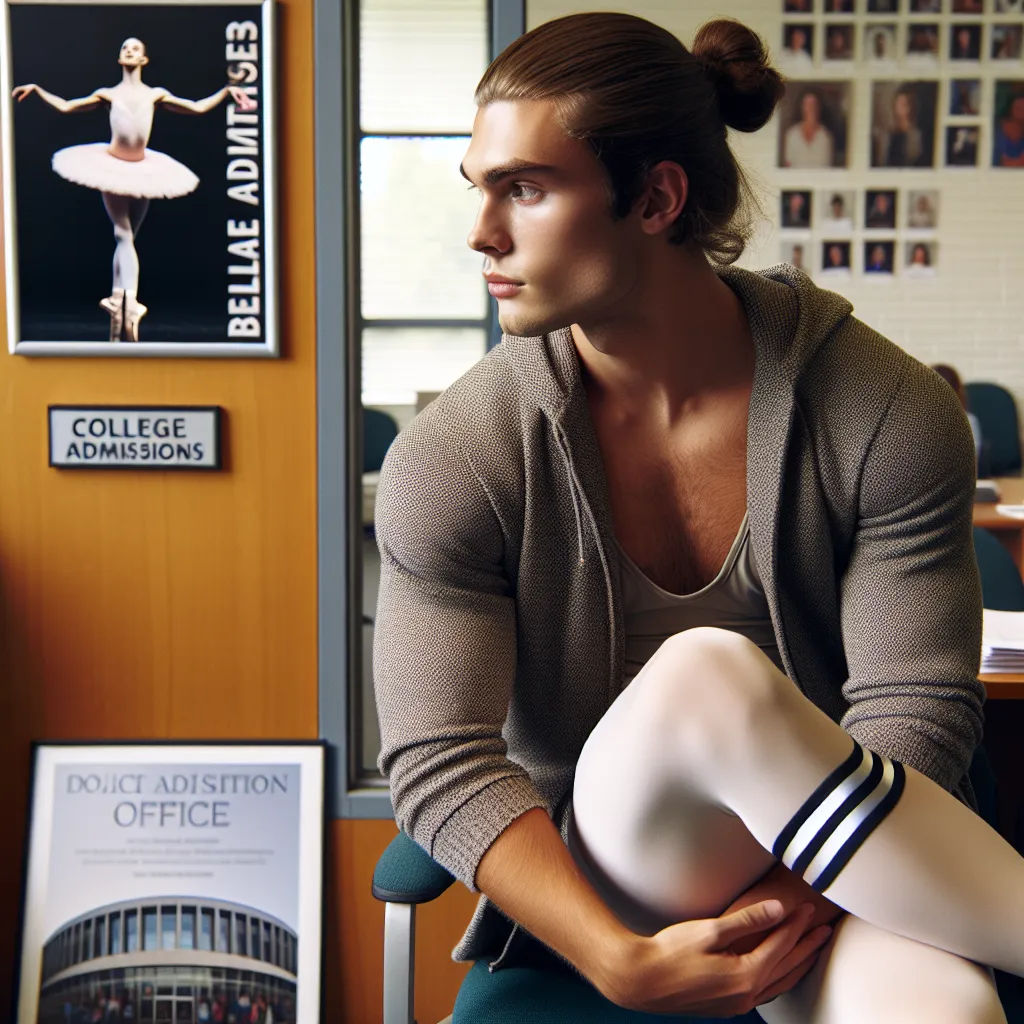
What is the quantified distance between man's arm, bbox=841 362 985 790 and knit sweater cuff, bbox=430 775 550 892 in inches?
13.4

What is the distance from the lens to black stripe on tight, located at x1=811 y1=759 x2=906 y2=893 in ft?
3.20

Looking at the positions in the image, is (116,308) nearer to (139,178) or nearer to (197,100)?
(139,178)

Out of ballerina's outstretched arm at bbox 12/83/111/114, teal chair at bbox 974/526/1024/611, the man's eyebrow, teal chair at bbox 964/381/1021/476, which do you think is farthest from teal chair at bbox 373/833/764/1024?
teal chair at bbox 964/381/1021/476

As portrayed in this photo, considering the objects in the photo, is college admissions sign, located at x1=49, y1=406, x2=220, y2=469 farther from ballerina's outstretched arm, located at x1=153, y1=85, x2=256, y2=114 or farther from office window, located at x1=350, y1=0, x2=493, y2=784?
ballerina's outstretched arm, located at x1=153, y1=85, x2=256, y2=114

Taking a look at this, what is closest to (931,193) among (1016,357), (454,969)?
(1016,357)

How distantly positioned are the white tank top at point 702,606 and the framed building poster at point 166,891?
36.7 inches

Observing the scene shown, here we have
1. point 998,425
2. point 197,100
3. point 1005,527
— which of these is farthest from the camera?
point 998,425

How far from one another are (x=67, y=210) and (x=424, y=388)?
662mm

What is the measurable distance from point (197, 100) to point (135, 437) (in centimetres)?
54

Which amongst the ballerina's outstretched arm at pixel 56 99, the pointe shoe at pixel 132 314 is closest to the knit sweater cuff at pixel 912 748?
the pointe shoe at pixel 132 314

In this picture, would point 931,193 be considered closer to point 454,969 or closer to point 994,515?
point 994,515

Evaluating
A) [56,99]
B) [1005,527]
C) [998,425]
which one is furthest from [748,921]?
[998,425]

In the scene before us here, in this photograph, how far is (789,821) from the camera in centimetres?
99

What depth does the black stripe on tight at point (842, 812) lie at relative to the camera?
978mm
